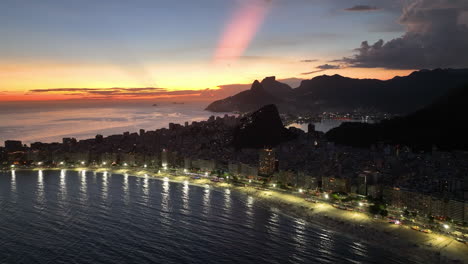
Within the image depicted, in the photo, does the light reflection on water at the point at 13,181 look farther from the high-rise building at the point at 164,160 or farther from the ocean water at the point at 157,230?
the high-rise building at the point at 164,160

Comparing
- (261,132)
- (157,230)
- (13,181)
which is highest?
(261,132)

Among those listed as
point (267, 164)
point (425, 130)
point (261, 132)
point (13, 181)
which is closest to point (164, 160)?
point (267, 164)

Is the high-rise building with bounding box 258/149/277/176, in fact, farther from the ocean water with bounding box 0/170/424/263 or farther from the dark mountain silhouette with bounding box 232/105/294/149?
the dark mountain silhouette with bounding box 232/105/294/149

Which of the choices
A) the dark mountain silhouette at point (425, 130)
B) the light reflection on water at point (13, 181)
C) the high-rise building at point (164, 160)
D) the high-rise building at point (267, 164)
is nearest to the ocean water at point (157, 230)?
the light reflection on water at point (13, 181)

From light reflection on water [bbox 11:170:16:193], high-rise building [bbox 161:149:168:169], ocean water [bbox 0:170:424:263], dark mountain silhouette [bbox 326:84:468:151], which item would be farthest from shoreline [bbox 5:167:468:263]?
dark mountain silhouette [bbox 326:84:468:151]

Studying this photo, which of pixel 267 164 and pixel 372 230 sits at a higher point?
pixel 267 164

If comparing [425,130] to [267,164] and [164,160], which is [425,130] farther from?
[164,160]
